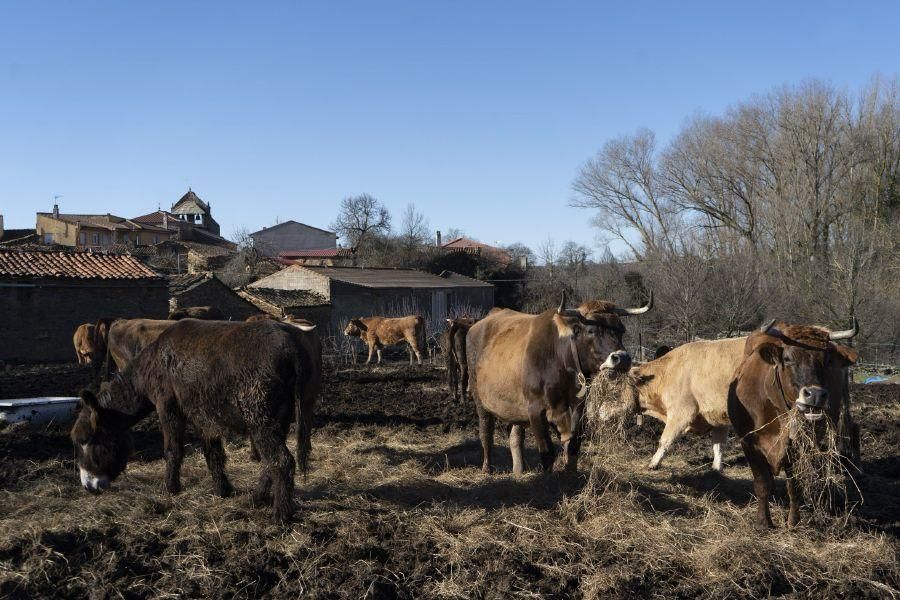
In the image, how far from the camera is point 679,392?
8594 mm

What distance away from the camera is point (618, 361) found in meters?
6.36

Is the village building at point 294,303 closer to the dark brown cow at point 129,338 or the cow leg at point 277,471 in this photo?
the dark brown cow at point 129,338

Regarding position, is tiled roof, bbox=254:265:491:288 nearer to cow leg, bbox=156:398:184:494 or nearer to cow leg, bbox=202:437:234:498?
cow leg, bbox=156:398:184:494

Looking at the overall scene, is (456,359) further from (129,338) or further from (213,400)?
(213,400)

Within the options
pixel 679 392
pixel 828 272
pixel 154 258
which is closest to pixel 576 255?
pixel 828 272

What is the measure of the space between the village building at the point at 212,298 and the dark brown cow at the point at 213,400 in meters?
21.3

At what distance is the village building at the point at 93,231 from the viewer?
61.0 m

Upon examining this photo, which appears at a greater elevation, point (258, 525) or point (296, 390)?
point (296, 390)

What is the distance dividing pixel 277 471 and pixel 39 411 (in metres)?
6.57

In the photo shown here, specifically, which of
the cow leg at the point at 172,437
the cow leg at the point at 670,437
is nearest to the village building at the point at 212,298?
the cow leg at the point at 172,437

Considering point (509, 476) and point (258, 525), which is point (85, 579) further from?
point (509, 476)

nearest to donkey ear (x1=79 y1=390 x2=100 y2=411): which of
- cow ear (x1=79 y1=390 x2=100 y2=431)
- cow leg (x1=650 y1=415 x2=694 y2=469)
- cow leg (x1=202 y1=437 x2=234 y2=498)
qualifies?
cow ear (x1=79 y1=390 x2=100 y2=431)

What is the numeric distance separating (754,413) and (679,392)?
7.72 ft

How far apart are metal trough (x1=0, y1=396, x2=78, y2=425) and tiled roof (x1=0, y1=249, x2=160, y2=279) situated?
1543 cm
